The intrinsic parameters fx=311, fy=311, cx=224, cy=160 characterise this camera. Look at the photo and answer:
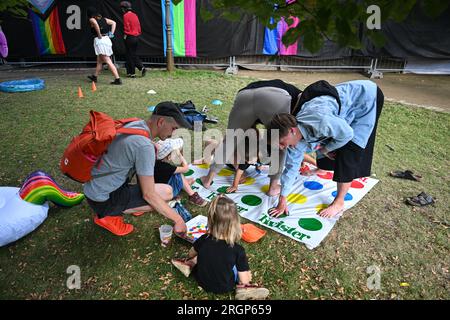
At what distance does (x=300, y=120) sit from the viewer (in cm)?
246

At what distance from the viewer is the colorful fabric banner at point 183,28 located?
8633 millimetres

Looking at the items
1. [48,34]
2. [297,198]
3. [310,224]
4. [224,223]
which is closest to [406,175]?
[297,198]

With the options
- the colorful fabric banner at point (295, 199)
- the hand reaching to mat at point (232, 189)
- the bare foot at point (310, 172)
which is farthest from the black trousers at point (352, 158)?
the hand reaching to mat at point (232, 189)

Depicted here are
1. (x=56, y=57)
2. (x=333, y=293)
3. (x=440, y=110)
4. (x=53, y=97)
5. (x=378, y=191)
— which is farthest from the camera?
(x=56, y=57)

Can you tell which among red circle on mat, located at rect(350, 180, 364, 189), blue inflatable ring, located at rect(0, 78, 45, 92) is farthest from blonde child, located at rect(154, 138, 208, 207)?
blue inflatable ring, located at rect(0, 78, 45, 92)

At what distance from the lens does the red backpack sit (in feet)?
6.48

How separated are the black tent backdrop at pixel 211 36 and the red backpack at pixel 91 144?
24.4ft

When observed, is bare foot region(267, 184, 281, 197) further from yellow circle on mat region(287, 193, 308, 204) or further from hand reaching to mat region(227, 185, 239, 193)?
hand reaching to mat region(227, 185, 239, 193)

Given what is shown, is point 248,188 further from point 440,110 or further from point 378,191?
point 440,110

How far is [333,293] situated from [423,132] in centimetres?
386

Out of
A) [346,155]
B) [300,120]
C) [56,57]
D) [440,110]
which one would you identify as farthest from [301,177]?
[56,57]

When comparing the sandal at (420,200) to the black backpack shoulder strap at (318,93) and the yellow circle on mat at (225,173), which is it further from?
the yellow circle on mat at (225,173)
